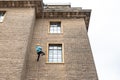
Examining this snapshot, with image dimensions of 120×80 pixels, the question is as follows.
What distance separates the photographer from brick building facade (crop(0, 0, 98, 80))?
537 inches

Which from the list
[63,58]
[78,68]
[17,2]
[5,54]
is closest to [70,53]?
[63,58]

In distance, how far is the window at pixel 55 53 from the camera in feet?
51.2

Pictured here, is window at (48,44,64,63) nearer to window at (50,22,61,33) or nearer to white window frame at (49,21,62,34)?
white window frame at (49,21,62,34)

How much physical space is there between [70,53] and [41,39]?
3056 mm

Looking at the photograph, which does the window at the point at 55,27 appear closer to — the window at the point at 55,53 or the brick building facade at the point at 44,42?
the brick building facade at the point at 44,42

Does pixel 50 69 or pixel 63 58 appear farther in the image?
pixel 63 58

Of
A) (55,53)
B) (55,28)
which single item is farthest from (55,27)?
(55,53)

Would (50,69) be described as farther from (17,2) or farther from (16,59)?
(17,2)

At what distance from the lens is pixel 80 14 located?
65.7 ft

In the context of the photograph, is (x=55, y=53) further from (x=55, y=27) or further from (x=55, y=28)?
(x=55, y=27)

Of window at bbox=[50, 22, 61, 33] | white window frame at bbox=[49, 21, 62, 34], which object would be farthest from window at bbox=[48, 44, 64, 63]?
window at bbox=[50, 22, 61, 33]

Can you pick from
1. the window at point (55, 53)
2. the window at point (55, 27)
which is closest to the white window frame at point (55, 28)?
the window at point (55, 27)

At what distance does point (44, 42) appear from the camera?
1689 cm

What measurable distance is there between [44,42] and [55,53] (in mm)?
1420
